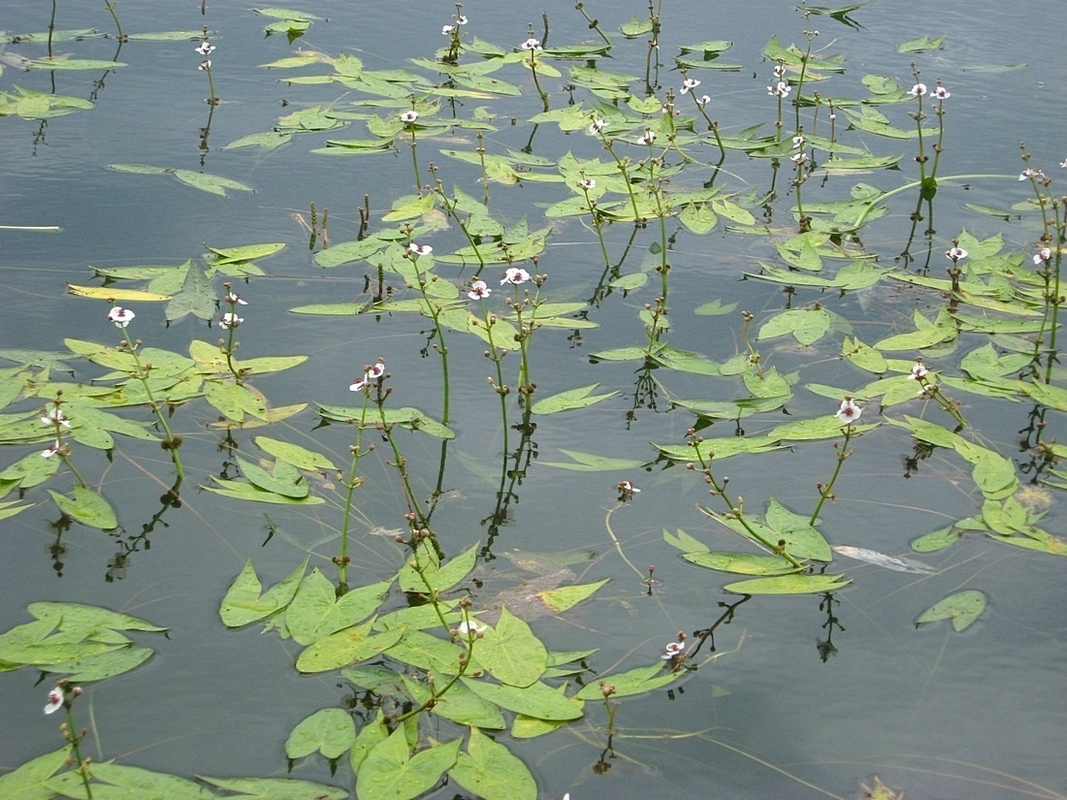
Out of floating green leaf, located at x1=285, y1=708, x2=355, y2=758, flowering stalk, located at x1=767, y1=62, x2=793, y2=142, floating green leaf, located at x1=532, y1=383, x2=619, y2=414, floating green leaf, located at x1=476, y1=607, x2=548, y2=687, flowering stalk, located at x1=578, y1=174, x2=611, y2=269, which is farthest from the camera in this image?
flowering stalk, located at x1=767, y1=62, x2=793, y2=142

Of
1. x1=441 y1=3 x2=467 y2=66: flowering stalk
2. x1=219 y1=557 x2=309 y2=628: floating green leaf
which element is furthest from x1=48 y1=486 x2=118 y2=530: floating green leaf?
x1=441 y1=3 x2=467 y2=66: flowering stalk

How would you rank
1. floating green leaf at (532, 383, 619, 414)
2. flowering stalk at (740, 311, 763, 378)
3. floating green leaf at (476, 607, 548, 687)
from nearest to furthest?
floating green leaf at (476, 607, 548, 687), floating green leaf at (532, 383, 619, 414), flowering stalk at (740, 311, 763, 378)

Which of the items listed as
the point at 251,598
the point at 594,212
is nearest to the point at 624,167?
the point at 594,212

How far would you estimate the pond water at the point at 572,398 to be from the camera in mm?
1523

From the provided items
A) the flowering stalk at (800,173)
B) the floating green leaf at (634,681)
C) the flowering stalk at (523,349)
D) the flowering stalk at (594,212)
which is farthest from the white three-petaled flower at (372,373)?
the flowering stalk at (800,173)

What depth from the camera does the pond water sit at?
1523 mm

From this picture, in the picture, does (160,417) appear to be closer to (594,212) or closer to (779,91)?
(594,212)

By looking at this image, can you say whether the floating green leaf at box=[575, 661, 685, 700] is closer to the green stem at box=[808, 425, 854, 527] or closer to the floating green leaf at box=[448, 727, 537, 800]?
the floating green leaf at box=[448, 727, 537, 800]

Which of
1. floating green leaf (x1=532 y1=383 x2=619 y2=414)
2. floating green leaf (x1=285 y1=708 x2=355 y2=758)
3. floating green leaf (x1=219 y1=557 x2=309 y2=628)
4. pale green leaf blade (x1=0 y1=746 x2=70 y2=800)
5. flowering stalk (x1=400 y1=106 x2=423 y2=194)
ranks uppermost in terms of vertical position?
flowering stalk (x1=400 y1=106 x2=423 y2=194)

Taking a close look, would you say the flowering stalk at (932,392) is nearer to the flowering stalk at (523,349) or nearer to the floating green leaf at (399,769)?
the flowering stalk at (523,349)

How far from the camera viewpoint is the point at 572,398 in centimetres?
213

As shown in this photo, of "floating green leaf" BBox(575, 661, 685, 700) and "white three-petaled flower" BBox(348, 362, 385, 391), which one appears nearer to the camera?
"floating green leaf" BBox(575, 661, 685, 700)

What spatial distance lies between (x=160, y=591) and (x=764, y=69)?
109 inches

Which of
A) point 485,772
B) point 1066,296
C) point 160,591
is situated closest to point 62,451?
point 160,591
